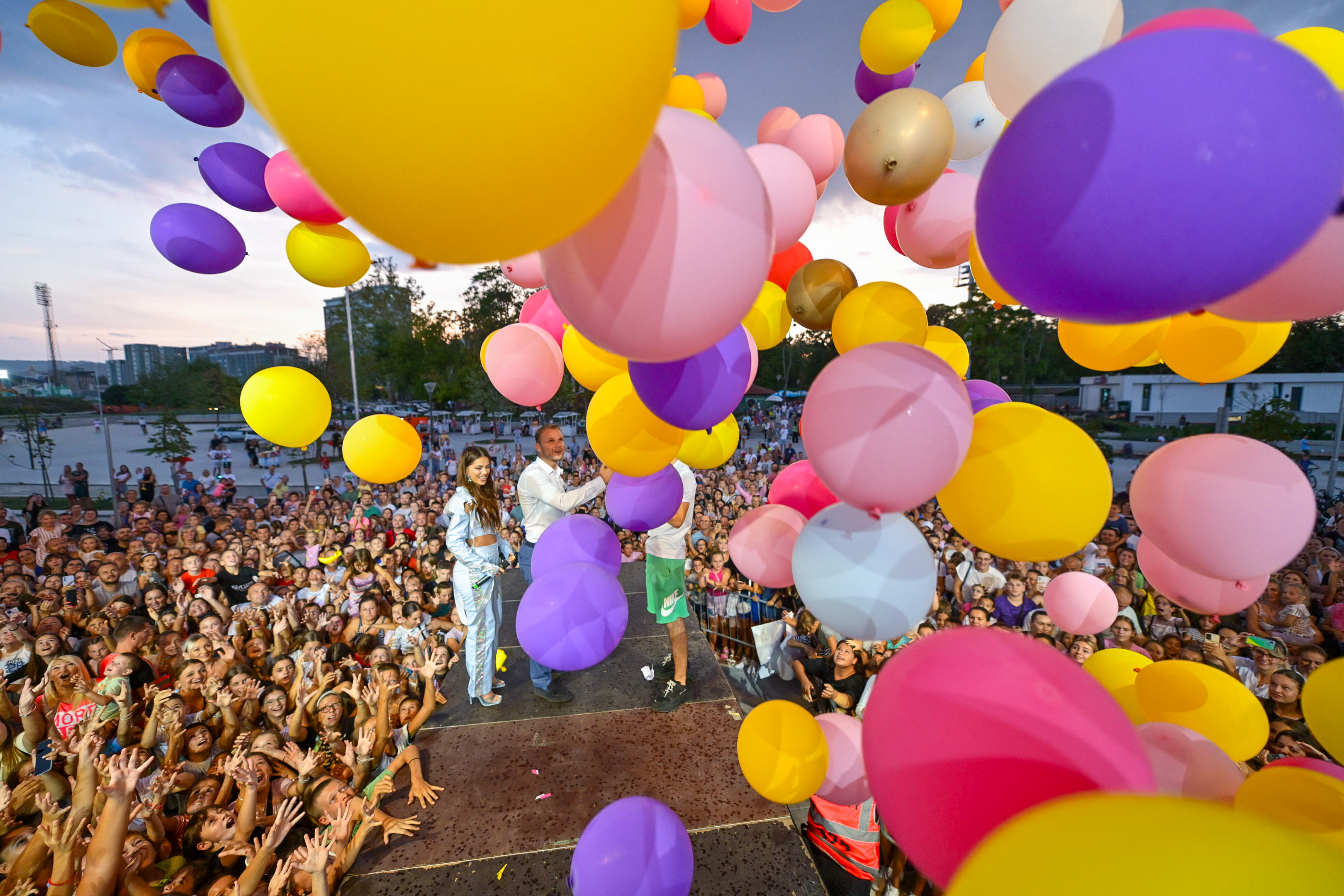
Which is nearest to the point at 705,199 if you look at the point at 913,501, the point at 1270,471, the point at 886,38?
the point at 913,501

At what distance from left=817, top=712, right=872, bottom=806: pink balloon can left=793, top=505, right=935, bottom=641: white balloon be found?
65 cm

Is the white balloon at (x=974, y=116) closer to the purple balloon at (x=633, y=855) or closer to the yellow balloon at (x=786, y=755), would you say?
the yellow balloon at (x=786, y=755)

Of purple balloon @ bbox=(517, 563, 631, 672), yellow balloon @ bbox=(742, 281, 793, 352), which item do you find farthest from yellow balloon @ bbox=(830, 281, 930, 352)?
purple balloon @ bbox=(517, 563, 631, 672)

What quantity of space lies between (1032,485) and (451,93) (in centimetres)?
155

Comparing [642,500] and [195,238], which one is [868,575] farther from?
[195,238]

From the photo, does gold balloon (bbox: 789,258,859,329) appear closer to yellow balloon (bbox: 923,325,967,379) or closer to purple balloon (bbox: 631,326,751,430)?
yellow balloon (bbox: 923,325,967,379)

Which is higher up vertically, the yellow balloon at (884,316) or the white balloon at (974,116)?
the white balloon at (974,116)

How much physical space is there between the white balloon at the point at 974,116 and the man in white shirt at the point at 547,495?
252cm

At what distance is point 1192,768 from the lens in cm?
133

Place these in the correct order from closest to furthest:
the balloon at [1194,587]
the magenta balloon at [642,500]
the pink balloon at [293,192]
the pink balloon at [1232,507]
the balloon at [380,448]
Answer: the pink balloon at [1232,507]
the balloon at [1194,587]
the pink balloon at [293,192]
the magenta balloon at [642,500]
the balloon at [380,448]

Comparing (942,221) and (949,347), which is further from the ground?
(942,221)

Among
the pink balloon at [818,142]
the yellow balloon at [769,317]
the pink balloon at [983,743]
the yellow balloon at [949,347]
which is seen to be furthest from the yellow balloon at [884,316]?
the pink balloon at [983,743]

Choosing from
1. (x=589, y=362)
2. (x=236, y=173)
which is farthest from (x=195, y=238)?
(x=589, y=362)

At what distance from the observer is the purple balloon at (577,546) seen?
2.38m
